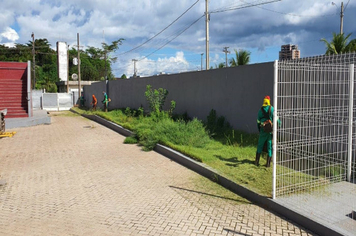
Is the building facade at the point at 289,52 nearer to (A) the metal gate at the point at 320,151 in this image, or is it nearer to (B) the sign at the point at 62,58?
(A) the metal gate at the point at 320,151

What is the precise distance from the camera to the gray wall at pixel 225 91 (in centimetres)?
1009


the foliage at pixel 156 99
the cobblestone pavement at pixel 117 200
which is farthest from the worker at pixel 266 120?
the foliage at pixel 156 99

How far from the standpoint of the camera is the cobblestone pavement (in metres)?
4.73

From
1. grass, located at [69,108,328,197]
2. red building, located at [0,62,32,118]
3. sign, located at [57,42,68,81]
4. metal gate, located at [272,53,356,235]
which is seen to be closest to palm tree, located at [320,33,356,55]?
grass, located at [69,108,328,197]

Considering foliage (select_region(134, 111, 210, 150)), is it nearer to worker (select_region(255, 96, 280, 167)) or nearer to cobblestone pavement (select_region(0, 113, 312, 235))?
cobblestone pavement (select_region(0, 113, 312, 235))

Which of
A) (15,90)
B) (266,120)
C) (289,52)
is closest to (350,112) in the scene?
(266,120)

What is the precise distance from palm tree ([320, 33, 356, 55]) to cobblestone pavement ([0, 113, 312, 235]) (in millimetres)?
13095

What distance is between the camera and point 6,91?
2073 centimetres

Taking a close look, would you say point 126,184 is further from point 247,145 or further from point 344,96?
point 344,96

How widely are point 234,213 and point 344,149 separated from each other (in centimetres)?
325

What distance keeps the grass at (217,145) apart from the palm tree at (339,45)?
1005cm

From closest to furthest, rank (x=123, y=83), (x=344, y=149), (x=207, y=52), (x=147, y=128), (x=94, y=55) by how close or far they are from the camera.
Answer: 1. (x=344, y=149)
2. (x=147, y=128)
3. (x=207, y=52)
4. (x=123, y=83)
5. (x=94, y=55)

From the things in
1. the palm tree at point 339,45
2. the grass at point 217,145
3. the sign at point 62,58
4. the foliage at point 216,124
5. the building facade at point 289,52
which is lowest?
the grass at point 217,145

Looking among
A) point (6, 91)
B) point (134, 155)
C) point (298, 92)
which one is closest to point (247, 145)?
point (298, 92)
